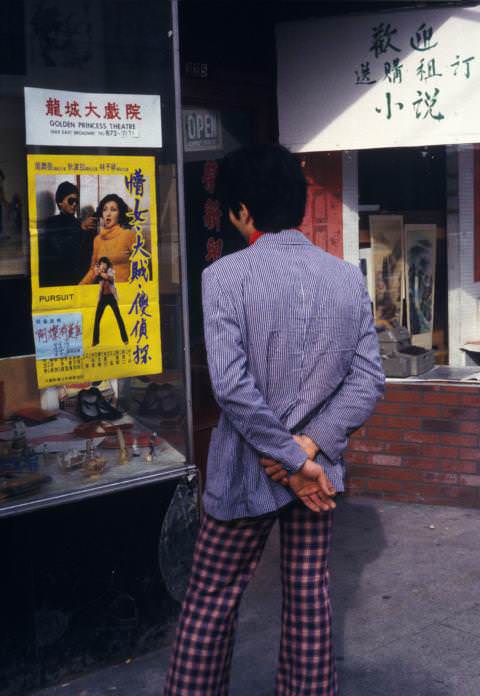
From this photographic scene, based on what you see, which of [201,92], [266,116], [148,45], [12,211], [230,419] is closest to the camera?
[230,419]

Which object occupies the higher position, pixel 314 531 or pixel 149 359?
pixel 149 359

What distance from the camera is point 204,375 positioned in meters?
5.89

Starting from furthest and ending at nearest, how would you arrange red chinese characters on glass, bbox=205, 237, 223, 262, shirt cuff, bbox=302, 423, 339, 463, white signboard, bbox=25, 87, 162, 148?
red chinese characters on glass, bbox=205, 237, 223, 262 < white signboard, bbox=25, 87, 162, 148 < shirt cuff, bbox=302, 423, 339, 463

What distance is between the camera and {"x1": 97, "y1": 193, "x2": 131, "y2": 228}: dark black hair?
13.4 feet

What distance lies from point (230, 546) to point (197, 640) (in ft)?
0.98

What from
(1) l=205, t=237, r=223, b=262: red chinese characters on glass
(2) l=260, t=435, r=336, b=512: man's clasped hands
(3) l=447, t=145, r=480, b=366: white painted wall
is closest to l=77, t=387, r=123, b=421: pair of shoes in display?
(2) l=260, t=435, r=336, b=512: man's clasped hands

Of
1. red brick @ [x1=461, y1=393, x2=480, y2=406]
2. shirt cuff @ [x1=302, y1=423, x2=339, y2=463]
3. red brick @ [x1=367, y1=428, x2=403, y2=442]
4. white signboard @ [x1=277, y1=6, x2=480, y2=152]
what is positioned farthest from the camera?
red brick @ [x1=367, y1=428, x2=403, y2=442]

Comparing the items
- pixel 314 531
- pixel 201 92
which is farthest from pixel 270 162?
pixel 201 92

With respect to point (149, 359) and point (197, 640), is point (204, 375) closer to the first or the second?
point (149, 359)

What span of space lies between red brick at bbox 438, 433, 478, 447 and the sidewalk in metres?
0.42

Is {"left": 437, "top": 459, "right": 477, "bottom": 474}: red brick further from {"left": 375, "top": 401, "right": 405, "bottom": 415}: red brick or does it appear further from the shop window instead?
the shop window

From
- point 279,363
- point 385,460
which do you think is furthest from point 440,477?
point 279,363

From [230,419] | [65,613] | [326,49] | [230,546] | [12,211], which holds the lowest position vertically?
[65,613]

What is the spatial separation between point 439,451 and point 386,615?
5.52 feet
